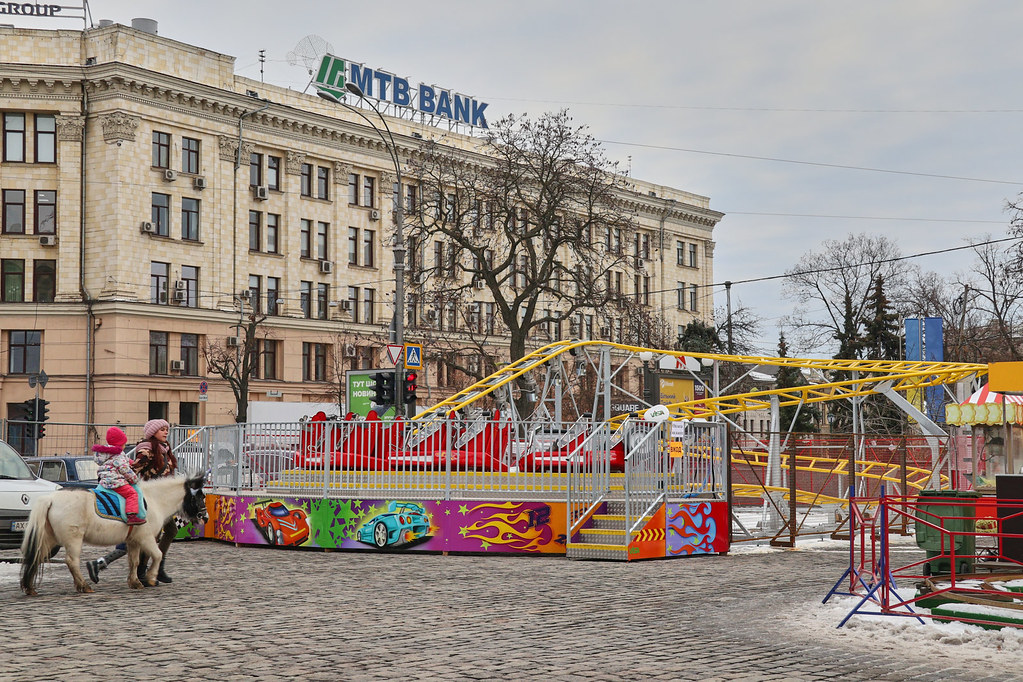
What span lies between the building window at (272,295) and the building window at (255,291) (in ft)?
1.41

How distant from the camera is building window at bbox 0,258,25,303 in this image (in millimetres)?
56000

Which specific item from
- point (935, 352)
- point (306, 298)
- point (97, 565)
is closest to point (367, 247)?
point (306, 298)

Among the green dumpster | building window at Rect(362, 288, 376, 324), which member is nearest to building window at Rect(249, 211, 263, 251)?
building window at Rect(362, 288, 376, 324)

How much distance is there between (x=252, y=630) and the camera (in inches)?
450

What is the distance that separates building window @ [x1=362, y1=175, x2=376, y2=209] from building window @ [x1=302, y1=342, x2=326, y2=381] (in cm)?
873

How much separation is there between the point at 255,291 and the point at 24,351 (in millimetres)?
11329

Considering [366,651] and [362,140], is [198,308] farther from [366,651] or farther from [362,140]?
[366,651]

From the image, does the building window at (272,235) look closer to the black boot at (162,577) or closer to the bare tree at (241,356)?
the bare tree at (241,356)

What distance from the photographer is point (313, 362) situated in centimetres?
6438

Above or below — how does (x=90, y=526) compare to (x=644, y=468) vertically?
below

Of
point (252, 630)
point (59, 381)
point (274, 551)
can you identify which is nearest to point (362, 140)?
point (59, 381)

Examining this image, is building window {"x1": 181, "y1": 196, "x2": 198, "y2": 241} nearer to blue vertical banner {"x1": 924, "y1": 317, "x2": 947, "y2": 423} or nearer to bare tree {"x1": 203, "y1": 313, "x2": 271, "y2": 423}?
bare tree {"x1": 203, "y1": 313, "x2": 271, "y2": 423}

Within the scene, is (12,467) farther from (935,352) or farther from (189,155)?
(189,155)

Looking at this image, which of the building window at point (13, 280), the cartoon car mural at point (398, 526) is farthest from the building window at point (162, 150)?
the cartoon car mural at point (398, 526)
